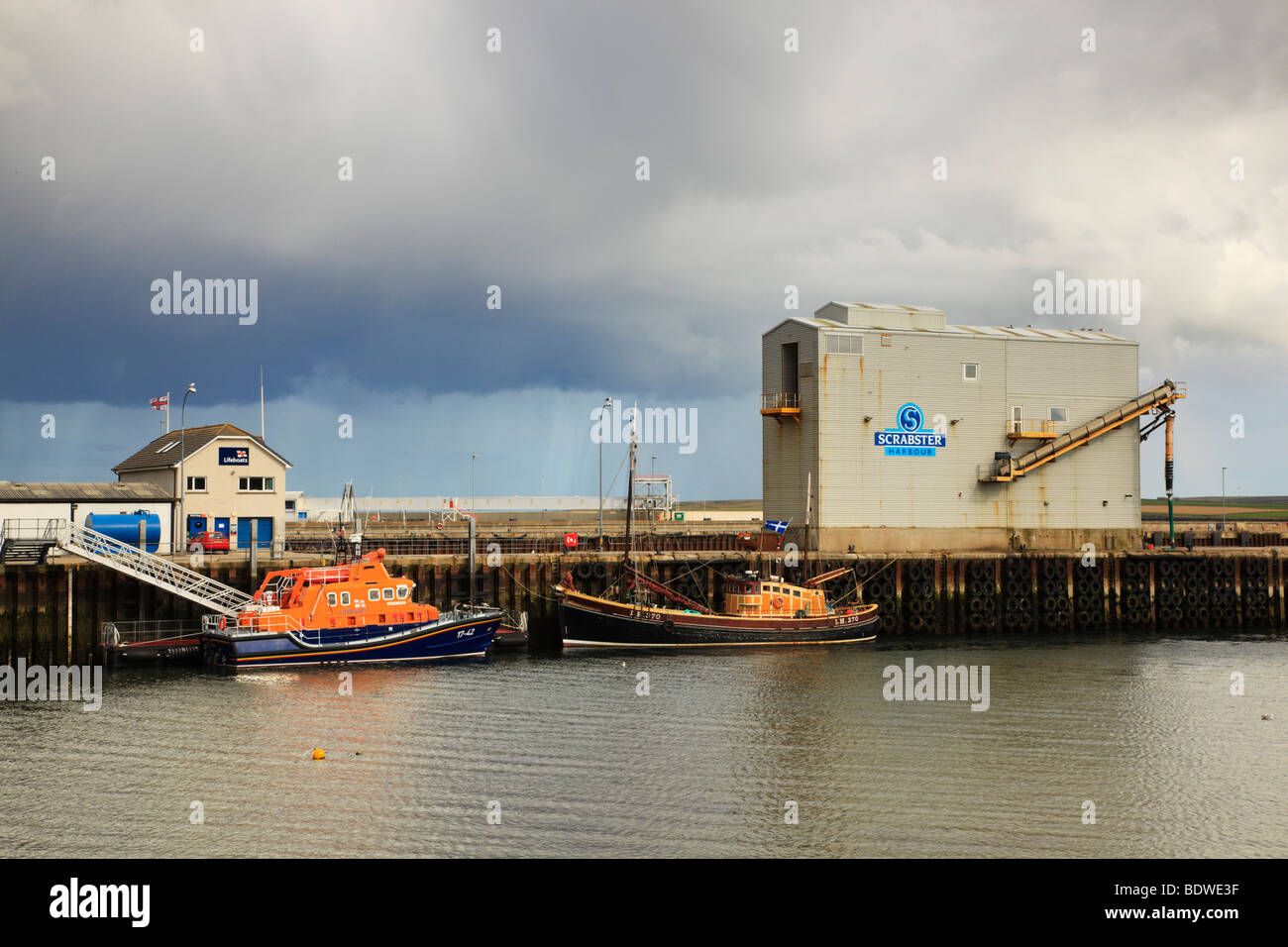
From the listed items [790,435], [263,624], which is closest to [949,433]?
[790,435]

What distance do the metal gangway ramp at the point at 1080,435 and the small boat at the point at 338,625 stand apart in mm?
27735

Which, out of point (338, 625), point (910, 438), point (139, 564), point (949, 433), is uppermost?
point (949, 433)

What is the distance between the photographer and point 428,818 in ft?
76.5

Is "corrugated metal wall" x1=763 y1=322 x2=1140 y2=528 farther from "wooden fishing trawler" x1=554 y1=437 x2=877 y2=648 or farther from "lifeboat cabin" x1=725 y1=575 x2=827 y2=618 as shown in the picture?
"wooden fishing trawler" x1=554 y1=437 x2=877 y2=648

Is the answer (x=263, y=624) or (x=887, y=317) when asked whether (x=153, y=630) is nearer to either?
(x=263, y=624)

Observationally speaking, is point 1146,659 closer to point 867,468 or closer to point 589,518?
point 867,468

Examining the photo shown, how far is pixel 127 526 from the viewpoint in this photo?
1903 inches

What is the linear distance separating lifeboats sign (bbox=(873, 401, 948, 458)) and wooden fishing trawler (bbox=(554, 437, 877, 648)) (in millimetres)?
7791

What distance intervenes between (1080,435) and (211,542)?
139 ft

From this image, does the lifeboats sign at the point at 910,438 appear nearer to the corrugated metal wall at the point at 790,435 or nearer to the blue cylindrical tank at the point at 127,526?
the corrugated metal wall at the point at 790,435

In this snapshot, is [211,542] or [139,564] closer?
[139,564]
